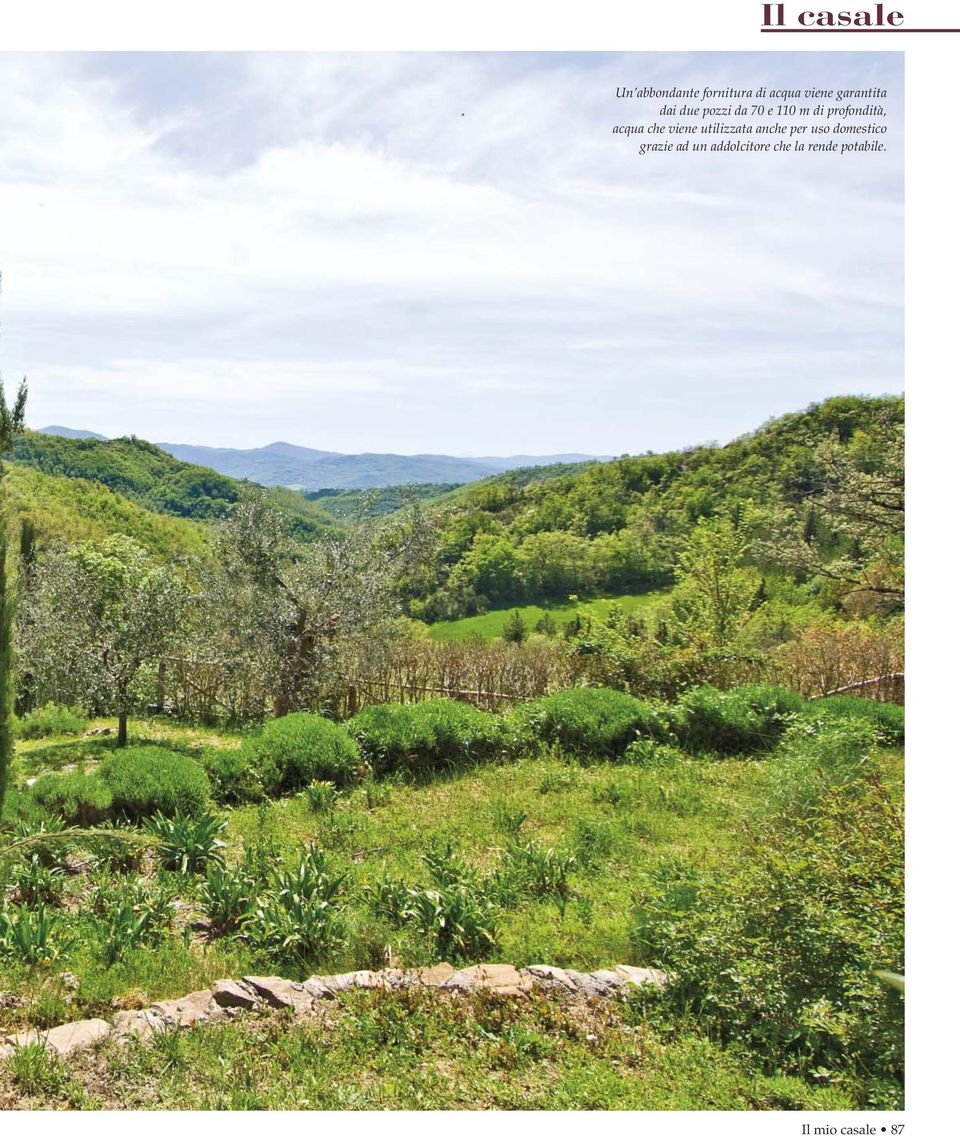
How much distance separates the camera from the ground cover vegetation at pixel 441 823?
3.08 meters

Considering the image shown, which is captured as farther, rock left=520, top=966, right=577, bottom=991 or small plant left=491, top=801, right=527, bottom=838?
small plant left=491, top=801, right=527, bottom=838

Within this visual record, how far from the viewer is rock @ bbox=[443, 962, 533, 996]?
3508mm

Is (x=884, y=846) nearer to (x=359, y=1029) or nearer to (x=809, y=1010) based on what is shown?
(x=809, y=1010)

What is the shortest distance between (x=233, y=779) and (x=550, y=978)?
14.8 ft

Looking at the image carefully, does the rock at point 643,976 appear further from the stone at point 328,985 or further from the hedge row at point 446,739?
the hedge row at point 446,739

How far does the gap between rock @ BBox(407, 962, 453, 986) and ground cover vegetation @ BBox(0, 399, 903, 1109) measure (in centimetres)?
20

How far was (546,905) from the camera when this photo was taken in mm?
4730

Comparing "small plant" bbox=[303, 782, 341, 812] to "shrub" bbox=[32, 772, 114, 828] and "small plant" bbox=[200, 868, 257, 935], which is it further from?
"small plant" bbox=[200, 868, 257, 935]

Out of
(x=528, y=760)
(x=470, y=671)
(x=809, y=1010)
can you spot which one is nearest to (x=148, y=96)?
(x=809, y=1010)

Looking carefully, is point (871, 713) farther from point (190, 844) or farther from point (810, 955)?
point (190, 844)
